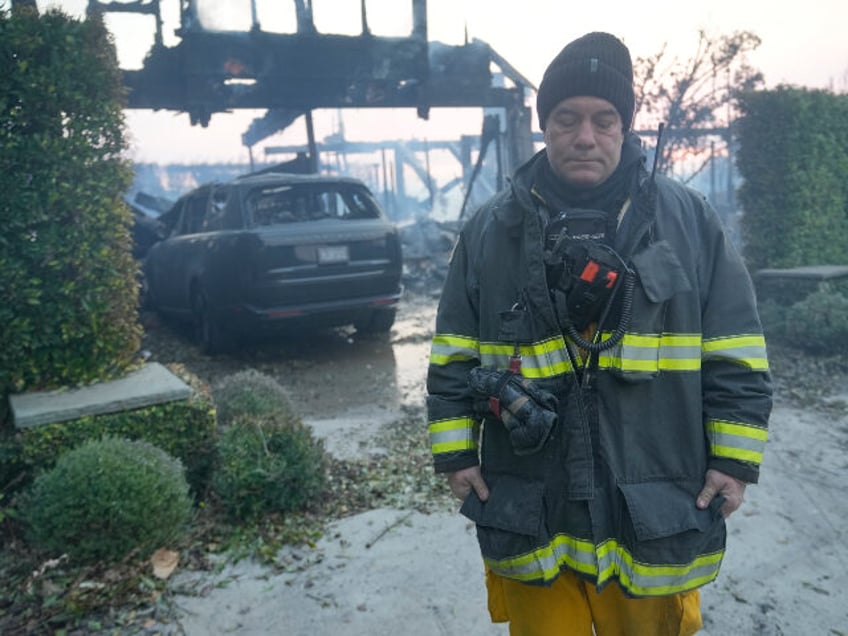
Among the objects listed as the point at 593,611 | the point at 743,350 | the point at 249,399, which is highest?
the point at 743,350

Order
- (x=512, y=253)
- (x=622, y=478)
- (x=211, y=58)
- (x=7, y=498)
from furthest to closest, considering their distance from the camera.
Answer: (x=211, y=58), (x=7, y=498), (x=512, y=253), (x=622, y=478)

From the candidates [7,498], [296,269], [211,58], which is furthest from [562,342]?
[211,58]

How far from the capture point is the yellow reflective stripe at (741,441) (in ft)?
5.35

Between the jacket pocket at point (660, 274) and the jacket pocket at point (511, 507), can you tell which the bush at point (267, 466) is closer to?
the jacket pocket at point (511, 507)

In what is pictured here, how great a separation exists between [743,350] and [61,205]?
12.9 ft

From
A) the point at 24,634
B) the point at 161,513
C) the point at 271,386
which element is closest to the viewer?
the point at 24,634

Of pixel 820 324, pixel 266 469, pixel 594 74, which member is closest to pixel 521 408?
pixel 594 74

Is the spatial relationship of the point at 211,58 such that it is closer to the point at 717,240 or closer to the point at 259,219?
the point at 259,219

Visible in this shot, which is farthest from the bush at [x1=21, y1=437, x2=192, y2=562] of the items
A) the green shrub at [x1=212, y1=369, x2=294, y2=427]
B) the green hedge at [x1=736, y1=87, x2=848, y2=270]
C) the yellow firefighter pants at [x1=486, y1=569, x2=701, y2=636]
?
the green hedge at [x1=736, y1=87, x2=848, y2=270]

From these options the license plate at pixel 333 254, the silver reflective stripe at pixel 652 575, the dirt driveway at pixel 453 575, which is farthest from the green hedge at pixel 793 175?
the silver reflective stripe at pixel 652 575

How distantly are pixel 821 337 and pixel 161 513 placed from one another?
650cm

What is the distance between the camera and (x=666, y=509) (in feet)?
5.28

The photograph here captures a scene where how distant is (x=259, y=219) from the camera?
6.90m

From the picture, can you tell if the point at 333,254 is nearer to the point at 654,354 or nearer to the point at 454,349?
the point at 454,349
